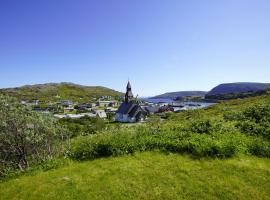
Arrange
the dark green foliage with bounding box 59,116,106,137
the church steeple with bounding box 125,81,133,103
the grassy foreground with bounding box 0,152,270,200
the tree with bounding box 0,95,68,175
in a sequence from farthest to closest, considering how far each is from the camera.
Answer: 1. the church steeple with bounding box 125,81,133,103
2. the dark green foliage with bounding box 59,116,106,137
3. the tree with bounding box 0,95,68,175
4. the grassy foreground with bounding box 0,152,270,200

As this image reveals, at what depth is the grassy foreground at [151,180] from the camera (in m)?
7.57

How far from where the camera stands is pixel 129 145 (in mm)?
11383

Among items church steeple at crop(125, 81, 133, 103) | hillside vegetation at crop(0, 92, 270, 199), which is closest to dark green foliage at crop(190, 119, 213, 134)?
hillside vegetation at crop(0, 92, 270, 199)

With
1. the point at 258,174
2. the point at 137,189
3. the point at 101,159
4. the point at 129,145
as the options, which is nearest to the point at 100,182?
the point at 137,189

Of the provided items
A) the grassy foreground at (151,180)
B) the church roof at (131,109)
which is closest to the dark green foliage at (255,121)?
the grassy foreground at (151,180)

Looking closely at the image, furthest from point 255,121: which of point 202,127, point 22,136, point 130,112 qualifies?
point 130,112

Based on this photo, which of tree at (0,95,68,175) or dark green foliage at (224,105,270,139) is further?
dark green foliage at (224,105,270,139)

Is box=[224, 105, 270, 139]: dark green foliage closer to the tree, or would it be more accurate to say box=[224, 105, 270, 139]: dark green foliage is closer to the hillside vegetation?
the hillside vegetation

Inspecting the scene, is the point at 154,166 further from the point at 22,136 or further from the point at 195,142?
the point at 22,136

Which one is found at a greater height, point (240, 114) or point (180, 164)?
point (240, 114)

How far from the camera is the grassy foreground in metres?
7.57

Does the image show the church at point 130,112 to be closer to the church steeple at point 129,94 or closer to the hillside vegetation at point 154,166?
the church steeple at point 129,94

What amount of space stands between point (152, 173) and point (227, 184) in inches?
103

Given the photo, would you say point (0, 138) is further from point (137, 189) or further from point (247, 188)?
point (247, 188)
